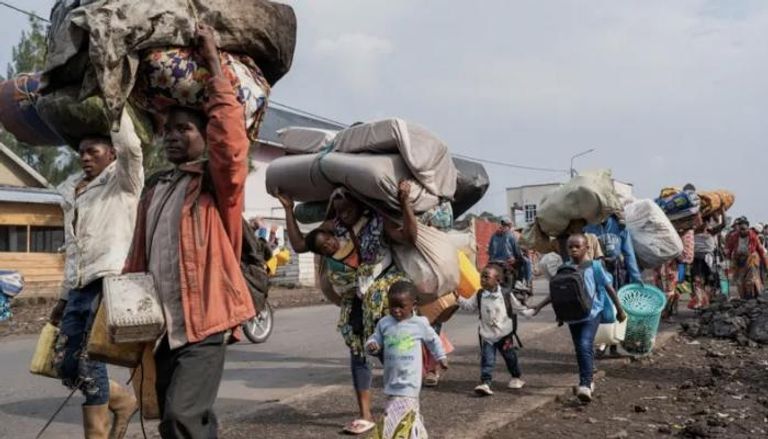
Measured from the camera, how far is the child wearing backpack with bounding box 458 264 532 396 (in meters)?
6.52

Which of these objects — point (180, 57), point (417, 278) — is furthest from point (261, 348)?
point (180, 57)

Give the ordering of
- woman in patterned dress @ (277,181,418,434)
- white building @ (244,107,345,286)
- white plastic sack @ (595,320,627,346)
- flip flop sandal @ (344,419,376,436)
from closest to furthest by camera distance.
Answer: flip flop sandal @ (344,419,376,436), woman in patterned dress @ (277,181,418,434), white plastic sack @ (595,320,627,346), white building @ (244,107,345,286)

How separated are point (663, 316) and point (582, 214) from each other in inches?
217

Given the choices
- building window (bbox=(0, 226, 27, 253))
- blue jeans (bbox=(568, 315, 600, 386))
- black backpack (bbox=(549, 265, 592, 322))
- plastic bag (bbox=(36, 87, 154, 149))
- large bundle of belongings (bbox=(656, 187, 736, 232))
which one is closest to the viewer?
plastic bag (bbox=(36, 87, 154, 149))

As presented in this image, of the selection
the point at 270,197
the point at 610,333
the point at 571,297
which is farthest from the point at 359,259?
the point at 270,197

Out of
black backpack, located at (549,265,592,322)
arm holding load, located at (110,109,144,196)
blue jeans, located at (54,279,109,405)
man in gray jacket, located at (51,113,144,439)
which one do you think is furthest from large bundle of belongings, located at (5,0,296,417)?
black backpack, located at (549,265,592,322)

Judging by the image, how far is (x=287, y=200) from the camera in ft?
19.0

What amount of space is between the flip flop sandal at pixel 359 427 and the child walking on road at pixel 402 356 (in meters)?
0.61

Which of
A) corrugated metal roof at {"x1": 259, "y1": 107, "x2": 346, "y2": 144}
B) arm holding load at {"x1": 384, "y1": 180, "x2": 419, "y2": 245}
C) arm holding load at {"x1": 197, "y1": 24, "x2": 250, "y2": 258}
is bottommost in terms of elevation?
arm holding load at {"x1": 384, "y1": 180, "x2": 419, "y2": 245}

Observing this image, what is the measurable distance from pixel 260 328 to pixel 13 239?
11316 millimetres

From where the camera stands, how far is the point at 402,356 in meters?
4.48

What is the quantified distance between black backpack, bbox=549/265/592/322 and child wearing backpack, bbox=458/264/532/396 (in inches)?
23.2

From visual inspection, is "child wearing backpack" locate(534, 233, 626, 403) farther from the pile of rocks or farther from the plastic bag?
the pile of rocks

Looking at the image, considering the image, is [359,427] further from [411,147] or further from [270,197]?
[270,197]
